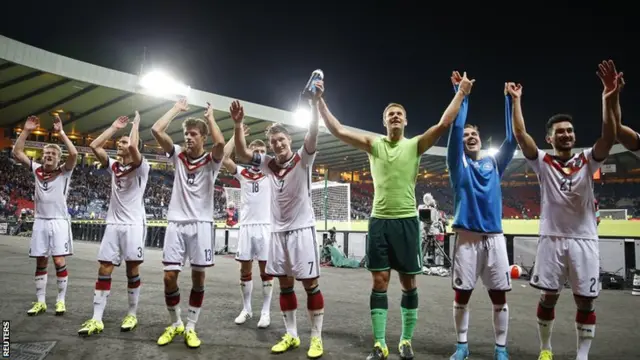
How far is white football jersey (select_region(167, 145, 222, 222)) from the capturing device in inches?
159

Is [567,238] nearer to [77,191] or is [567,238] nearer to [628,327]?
[628,327]

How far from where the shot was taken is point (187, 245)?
402 centimetres

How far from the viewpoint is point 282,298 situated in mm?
3906

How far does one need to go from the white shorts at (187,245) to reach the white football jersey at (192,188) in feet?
0.27

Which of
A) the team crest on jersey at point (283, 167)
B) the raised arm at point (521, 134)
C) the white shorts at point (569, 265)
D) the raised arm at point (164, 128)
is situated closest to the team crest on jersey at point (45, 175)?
the raised arm at point (164, 128)

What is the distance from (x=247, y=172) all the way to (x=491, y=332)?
3.72 meters

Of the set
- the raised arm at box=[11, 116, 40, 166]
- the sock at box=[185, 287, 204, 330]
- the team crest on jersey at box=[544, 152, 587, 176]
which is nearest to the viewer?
the team crest on jersey at box=[544, 152, 587, 176]

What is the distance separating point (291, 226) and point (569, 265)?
7.99 feet

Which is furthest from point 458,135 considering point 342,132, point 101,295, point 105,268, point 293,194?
point 101,295

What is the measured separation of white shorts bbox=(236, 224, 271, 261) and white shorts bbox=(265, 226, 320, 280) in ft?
5.12

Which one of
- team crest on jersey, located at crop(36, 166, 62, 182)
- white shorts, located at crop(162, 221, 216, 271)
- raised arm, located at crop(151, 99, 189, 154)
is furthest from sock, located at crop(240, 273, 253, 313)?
team crest on jersey, located at crop(36, 166, 62, 182)

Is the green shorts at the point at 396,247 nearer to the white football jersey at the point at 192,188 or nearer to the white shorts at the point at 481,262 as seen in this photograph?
the white shorts at the point at 481,262

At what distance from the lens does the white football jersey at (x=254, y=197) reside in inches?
215

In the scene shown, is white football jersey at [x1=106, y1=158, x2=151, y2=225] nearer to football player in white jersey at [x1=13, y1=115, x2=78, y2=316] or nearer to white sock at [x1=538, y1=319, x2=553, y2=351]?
Result: football player in white jersey at [x1=13, y1=115, x2=78, y2=316]
